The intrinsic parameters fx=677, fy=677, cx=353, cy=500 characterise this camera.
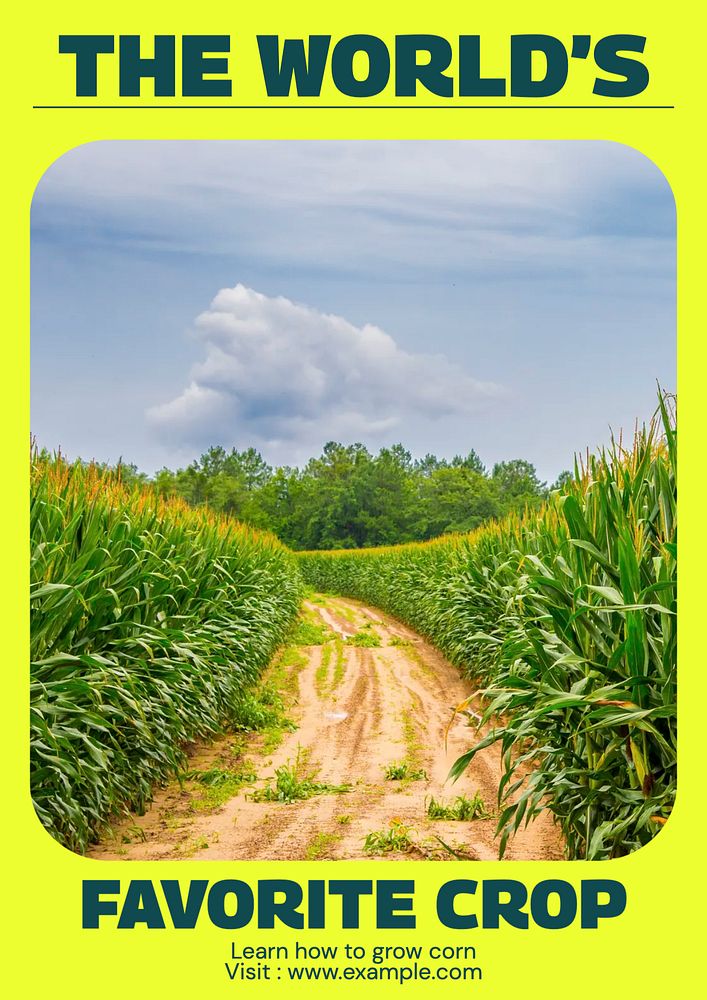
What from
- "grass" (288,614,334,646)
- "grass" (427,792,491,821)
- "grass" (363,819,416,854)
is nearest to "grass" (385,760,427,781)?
"grass" (427,792,491,821)

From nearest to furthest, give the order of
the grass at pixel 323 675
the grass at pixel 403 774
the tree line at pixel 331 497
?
the grass at pixel 403 774 → the grass at pixel 323 675 → the tree line at pixel 331 497

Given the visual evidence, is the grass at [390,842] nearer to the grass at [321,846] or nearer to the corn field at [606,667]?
the grass at [321,846]

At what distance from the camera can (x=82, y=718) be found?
318 cm

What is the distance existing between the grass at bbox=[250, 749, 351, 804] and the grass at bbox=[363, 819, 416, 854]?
1.33 metres

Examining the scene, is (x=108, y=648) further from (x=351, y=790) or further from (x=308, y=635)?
(x=308, y=635)

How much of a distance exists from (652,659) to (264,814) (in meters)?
3.38

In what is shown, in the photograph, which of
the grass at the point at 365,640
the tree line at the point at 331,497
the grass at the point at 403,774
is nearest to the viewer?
the grass at the point at 403,774

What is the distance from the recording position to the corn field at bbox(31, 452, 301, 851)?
3119 millimetres

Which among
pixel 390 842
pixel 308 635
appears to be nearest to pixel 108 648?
pixel 390 842

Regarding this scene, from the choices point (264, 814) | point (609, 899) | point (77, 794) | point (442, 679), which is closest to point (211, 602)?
point (264, 814)

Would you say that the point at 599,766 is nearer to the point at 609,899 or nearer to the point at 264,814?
the point at 609,899

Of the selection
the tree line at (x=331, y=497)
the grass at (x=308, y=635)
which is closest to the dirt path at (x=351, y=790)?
the grass at (x=308, y=635)

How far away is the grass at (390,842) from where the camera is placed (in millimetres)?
3855

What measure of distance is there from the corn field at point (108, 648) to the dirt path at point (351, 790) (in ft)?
1.23
